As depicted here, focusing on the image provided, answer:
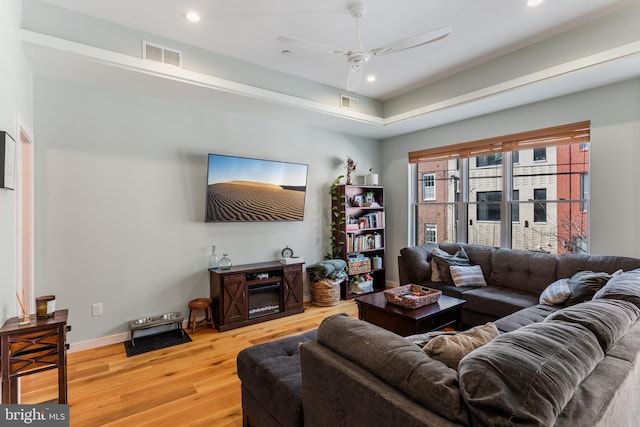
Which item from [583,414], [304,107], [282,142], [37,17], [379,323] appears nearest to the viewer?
[583,414]

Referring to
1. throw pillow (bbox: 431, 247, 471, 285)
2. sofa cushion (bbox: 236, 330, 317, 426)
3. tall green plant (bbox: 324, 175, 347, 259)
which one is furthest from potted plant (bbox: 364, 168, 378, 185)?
sofa cushion (bbox: 236, 330, 317, 426)

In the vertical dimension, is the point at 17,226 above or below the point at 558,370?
above

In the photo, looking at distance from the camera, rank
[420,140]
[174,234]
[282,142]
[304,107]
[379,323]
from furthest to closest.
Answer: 1. [420,140]
2. [282,142]
3. [304,107]
4. [174,234]
5. [379,323]

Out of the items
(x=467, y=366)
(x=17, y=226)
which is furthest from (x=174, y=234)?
(x=467, y=366)

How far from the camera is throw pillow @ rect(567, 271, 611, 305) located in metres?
2.62

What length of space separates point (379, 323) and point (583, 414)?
209 centimetres

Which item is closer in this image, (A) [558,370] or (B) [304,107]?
(A) [558,370]

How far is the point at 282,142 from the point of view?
14.8 feet

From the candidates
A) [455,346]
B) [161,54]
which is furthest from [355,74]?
[455,346]

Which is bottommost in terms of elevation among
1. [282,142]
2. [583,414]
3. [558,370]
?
[583,414]

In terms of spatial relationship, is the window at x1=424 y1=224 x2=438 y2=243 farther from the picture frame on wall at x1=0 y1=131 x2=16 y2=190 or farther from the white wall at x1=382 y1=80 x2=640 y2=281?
the picture frame on wall at x1=0 y1=131 x2=16 y2=190

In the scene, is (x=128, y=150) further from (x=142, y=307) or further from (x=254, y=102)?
(x=142, y=307)

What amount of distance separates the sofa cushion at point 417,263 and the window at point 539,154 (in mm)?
1799

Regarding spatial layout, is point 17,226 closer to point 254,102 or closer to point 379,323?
point 254,102
